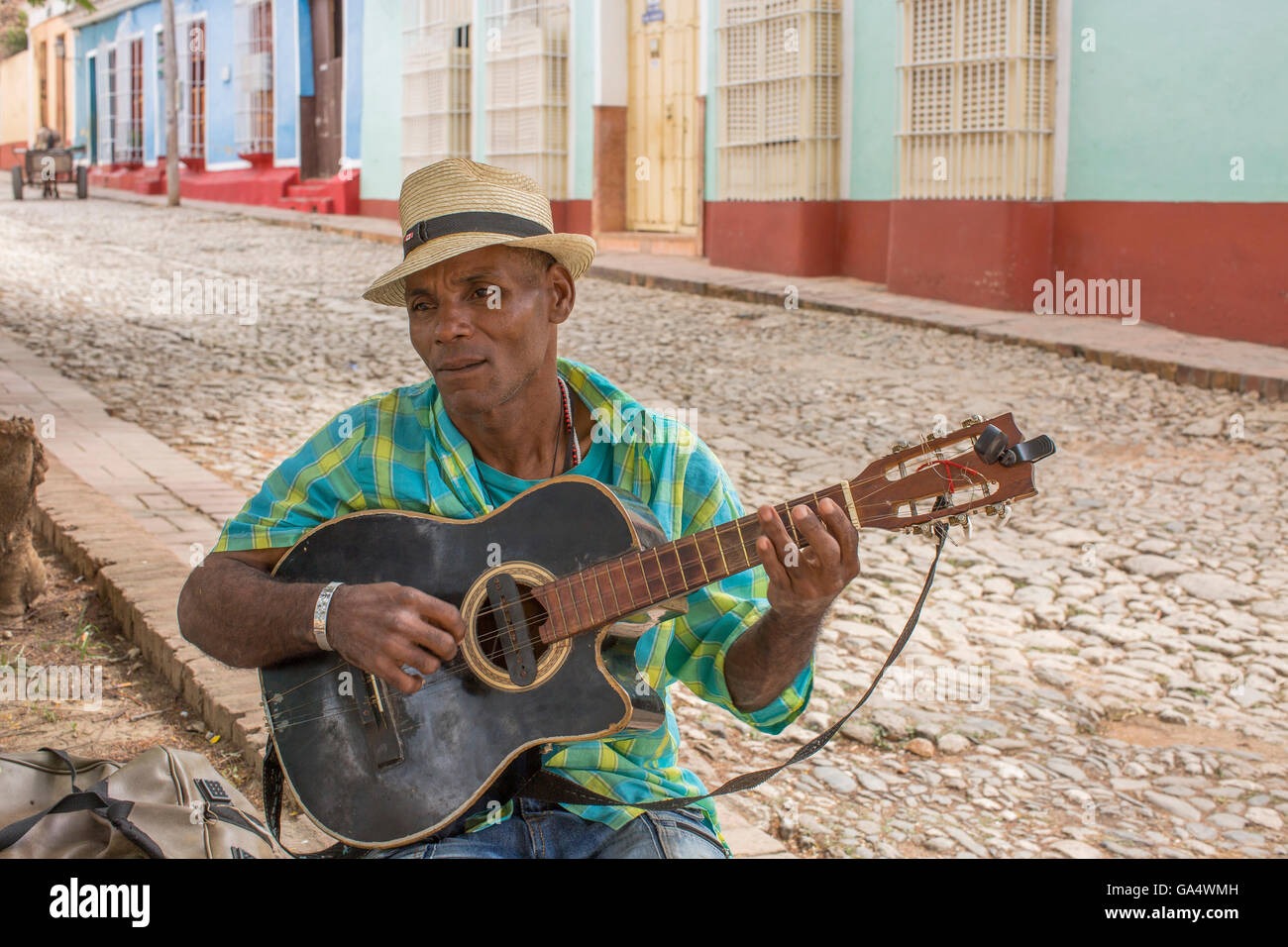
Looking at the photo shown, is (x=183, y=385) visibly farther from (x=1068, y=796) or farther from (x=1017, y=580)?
(x=1068, y=796)

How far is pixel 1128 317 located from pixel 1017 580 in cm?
551

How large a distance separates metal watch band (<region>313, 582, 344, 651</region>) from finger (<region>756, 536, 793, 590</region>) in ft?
2.21

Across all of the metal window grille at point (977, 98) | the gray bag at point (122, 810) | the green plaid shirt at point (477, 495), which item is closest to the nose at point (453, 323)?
the green plaid shirt at point (477, 495)

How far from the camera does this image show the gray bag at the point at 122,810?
2074 mm

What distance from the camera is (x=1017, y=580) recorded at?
4.91m

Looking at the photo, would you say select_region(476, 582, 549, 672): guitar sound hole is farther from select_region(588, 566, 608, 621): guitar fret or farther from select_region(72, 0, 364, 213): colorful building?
select_region(72, 0, 364, 213): colorful building

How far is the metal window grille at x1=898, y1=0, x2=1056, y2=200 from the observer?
10031 mm

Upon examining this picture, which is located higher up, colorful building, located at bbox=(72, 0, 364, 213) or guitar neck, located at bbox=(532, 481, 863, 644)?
colorful building, located at bbox=(72, 0, 364, 213)

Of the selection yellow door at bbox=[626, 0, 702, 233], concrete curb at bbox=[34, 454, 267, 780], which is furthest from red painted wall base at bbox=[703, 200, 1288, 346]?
concrete curb at bbox=[34, 454, 267, 780]

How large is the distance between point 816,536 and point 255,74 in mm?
24012

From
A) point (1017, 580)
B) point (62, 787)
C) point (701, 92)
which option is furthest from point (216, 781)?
point (701, 92)

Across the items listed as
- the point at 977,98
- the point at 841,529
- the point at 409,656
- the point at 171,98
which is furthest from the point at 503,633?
the point at 171,98

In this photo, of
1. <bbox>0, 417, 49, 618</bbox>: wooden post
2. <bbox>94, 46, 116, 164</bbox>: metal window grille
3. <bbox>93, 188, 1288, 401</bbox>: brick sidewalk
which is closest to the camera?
<bbox>0, 417, 49, 618</bbox>: wooden post
